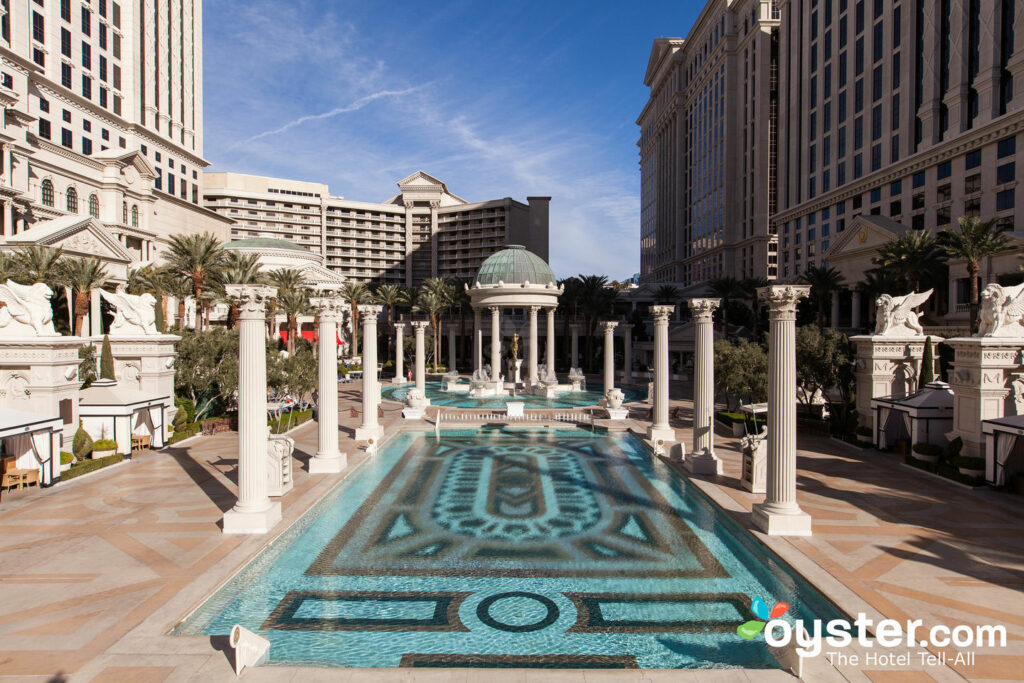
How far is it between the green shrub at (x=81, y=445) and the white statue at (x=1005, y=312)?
35762 mm

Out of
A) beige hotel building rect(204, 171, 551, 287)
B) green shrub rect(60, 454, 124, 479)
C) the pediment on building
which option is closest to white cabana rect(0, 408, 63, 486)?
green shrub rect(60, 454, 124, 479)

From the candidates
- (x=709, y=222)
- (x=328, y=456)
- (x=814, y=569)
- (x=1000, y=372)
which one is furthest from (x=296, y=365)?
(x=709, y=222)

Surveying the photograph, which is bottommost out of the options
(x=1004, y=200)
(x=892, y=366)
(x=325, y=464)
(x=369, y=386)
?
(x=325, y=464)

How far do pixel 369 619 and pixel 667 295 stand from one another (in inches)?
2718

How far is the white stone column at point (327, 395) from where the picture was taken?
19781 mm

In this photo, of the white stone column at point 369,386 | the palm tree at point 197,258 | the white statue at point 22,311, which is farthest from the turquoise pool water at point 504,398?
the white statue at point 22,311

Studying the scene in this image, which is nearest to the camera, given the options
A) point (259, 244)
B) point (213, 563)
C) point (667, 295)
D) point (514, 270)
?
point (213, 563)

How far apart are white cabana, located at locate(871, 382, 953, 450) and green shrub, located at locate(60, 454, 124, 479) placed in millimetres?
32986

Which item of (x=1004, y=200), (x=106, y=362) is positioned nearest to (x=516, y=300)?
(x=106, y=362)

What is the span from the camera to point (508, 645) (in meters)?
9.19

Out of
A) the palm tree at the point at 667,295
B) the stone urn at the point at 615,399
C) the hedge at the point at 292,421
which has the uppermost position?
the palm tree at the point at 667,295

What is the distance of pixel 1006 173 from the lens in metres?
43.6

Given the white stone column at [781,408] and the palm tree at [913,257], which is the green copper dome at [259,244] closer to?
the palm tree at [913,257]

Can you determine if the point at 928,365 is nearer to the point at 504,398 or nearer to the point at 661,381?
the point at 661,381
